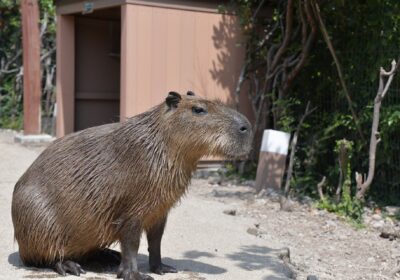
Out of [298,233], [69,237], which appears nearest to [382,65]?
[298,233]

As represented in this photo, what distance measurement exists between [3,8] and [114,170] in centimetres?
1216

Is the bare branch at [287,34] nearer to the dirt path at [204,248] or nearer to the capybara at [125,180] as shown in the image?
the dirt path at [204,248]

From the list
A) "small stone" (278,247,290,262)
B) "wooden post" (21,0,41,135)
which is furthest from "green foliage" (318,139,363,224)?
"wooden post" (21,0,41,135)

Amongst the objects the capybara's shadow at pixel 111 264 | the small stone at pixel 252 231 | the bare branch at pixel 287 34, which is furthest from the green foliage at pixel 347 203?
the capybara's shadow at pixel 111 264

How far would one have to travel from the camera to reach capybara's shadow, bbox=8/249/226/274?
4445 mm

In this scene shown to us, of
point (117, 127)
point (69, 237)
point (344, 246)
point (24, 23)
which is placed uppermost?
point (24, 23)

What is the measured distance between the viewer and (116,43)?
12539mm

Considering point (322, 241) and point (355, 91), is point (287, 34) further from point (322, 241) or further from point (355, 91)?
point (322, 241)

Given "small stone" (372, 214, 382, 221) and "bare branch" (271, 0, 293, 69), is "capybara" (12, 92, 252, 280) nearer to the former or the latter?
"small stone" (372, 214, 382, 221)

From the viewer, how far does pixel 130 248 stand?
4.04 metres

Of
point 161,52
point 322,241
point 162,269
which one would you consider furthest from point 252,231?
point 161,52

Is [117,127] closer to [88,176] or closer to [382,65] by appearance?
[88,176]

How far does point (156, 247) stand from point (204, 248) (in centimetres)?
119

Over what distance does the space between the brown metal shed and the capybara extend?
5.16 meters
